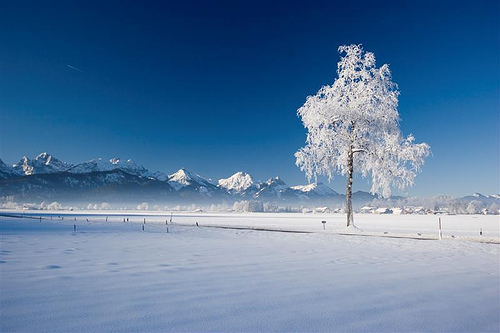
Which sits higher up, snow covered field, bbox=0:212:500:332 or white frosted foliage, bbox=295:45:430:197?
white frosted foliage, bbox=295:45:430:197

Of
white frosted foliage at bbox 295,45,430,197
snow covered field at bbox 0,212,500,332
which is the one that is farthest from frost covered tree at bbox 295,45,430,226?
snow covered field at bbox 0,212,500,332

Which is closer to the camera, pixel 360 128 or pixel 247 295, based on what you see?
pixel 247 295

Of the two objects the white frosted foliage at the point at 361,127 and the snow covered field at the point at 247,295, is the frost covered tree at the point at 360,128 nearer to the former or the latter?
the white frosted foliage at the point at 361,127

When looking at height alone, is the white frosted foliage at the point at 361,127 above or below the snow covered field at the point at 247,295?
above

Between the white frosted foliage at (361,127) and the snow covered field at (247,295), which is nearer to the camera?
the snow covered field at (247,295)

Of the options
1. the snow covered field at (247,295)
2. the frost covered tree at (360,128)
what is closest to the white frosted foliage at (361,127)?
the frost covered tree at (360,128)

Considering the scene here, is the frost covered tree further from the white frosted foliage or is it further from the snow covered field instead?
the snow covered field

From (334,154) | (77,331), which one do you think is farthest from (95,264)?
(334,154)

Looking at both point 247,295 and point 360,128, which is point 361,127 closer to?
point 360,128

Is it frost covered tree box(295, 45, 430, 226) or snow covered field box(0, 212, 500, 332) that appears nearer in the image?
snow covered field box(0, 212, 500, 332)

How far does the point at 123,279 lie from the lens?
8594mm

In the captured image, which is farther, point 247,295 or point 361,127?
point 361,127

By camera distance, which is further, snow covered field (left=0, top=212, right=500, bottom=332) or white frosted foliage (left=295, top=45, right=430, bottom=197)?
white frosted foliage (left=295, top=45, right=430, bottom=197)

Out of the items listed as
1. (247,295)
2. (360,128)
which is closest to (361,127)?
(360,128)
